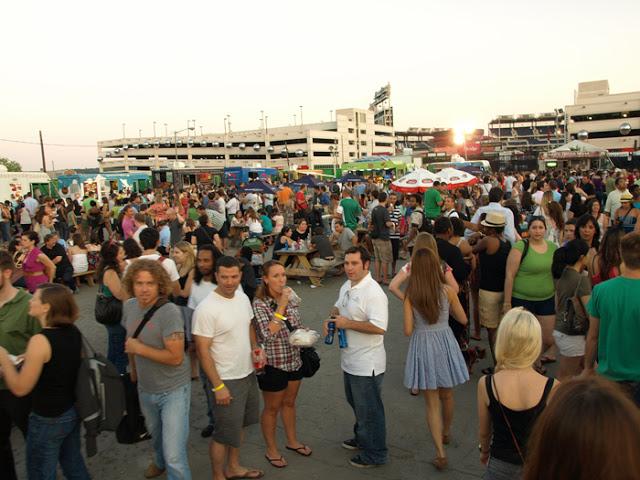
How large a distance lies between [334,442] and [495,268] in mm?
2592

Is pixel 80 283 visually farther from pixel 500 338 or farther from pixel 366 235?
pixel 500 338

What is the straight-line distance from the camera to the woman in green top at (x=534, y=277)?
4875mm

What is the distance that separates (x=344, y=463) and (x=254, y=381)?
1029 millimetres

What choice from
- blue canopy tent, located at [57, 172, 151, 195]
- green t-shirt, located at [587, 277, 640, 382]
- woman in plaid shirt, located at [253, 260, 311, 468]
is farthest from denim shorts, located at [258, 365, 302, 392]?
blue canopy tent, located at [57, 172, 151, 195]

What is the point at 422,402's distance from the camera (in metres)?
4.89

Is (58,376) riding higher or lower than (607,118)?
lower

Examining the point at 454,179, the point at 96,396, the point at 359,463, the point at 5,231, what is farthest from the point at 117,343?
the point at 5,231

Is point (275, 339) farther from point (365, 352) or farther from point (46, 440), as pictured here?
point (46, 440)

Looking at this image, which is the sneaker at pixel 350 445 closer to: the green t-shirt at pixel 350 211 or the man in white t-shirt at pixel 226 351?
the man in white t-shirt at pixel 226 351

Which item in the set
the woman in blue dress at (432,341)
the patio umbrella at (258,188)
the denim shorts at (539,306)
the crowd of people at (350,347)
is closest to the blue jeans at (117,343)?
the crowd of people at (350,347)

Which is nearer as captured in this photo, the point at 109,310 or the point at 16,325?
the point at 16,325

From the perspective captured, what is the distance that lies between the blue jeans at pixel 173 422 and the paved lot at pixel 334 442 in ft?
2.08

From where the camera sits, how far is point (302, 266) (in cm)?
1027

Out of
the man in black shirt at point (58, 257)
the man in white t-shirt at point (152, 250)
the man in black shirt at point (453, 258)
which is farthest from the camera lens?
the man in black shirt at point (58, 257)
